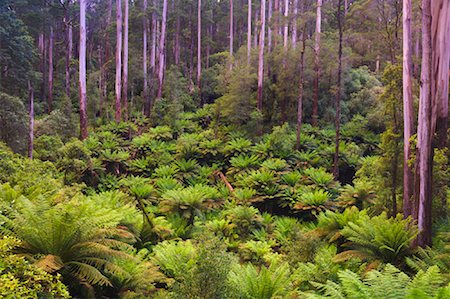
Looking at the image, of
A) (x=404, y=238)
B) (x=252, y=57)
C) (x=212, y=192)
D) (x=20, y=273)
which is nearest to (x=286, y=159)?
(x=212, y=192)

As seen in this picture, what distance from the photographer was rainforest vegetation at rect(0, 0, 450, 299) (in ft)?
16.6

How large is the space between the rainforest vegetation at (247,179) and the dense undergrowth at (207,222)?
0.03 m

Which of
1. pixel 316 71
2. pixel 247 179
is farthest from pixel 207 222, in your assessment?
pixel 316 71

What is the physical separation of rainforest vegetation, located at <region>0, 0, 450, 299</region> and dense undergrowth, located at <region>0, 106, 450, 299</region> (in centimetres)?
3

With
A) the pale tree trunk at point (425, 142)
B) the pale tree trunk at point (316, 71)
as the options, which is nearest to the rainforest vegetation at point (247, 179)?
the pale tree trunk at point (425, 142)

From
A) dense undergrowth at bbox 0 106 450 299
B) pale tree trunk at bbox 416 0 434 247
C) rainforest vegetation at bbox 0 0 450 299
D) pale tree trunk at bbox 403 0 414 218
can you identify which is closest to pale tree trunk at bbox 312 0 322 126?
rainforest vegetation at bbox 0 0 450 299

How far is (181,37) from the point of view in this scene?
40.5 metres

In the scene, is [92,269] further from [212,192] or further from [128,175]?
[128,175]

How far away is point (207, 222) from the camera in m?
11.4

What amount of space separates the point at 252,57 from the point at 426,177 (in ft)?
57.1

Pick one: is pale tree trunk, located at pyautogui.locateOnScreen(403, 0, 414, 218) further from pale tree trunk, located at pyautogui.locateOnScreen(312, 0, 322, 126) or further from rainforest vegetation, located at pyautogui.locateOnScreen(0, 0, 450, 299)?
pale tree trunk, located at pyautogui.locateOnScreen(312, 0, 322, 126)

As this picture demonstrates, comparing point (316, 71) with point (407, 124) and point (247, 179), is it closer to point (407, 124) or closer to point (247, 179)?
point (247, 179)

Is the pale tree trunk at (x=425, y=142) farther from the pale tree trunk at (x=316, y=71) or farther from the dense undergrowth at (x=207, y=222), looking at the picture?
the pale tree trunk at (x=316, y=71)

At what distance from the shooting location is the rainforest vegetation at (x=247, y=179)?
200 inches
